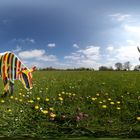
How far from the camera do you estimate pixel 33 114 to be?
748cm

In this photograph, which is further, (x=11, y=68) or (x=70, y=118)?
(x=11, y=68)

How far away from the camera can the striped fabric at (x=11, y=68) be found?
9.82 metres

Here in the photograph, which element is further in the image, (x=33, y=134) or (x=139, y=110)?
(x=139, y=110)

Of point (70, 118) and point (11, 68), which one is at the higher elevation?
point (11, 68)

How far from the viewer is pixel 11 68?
9.91 m

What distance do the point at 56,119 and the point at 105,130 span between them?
48.7 inches

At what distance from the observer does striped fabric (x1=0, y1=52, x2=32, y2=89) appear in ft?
32.2

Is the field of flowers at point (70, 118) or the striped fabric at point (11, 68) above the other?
the striped fabric at point (11, 68)

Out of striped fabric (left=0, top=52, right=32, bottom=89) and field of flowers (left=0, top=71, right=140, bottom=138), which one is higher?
striped fabric (left=0, top=52, right=32, bottom=89)

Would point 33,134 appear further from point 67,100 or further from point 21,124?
point 67,100

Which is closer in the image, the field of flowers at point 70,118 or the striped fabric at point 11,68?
the field of flowers at point 70,118

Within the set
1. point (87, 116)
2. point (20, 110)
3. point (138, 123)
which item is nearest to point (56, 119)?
point (87, 116)

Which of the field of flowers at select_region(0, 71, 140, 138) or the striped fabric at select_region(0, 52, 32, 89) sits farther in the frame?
the striped fabric at select_region(0, 52, 32, 89)

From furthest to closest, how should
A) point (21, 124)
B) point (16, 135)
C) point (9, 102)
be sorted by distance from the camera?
point (9, 102), point (21, 124), point (16, 135)
